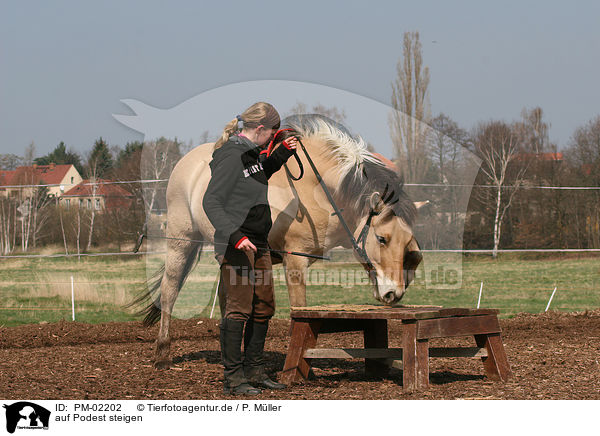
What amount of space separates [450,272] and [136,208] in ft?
25.6

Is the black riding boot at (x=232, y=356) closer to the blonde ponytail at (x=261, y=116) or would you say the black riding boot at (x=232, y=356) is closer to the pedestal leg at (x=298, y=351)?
the pedestal leg at (x=298, y=351)

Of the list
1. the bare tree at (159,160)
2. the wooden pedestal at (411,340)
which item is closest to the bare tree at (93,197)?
the bare tree at (159,160)

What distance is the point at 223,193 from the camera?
4000mm

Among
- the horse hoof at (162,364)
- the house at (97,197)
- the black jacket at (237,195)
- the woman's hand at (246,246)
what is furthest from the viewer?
the house at (97,197)

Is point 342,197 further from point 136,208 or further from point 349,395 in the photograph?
point 136,208

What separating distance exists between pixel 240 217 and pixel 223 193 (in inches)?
8.0

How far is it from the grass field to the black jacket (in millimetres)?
5239

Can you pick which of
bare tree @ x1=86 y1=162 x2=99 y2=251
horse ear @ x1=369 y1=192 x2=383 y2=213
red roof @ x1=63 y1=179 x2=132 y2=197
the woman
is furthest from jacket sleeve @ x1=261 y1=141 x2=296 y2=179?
bare tree @ x1=86 y1=162 x2=99 y2=251

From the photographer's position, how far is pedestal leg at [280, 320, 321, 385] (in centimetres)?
443

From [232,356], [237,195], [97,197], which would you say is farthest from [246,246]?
[97,197]

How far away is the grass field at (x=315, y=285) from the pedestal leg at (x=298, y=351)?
483cm

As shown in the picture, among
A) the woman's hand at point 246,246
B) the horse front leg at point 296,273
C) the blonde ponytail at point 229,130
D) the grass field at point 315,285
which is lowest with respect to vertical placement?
the grass field at point 315,285

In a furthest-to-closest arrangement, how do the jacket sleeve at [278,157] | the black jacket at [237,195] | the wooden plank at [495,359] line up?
the wooden plank at [495,359], the jacket sleeve at [278,157], the black jacket at [237,195]

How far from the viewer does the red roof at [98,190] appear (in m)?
12.7
